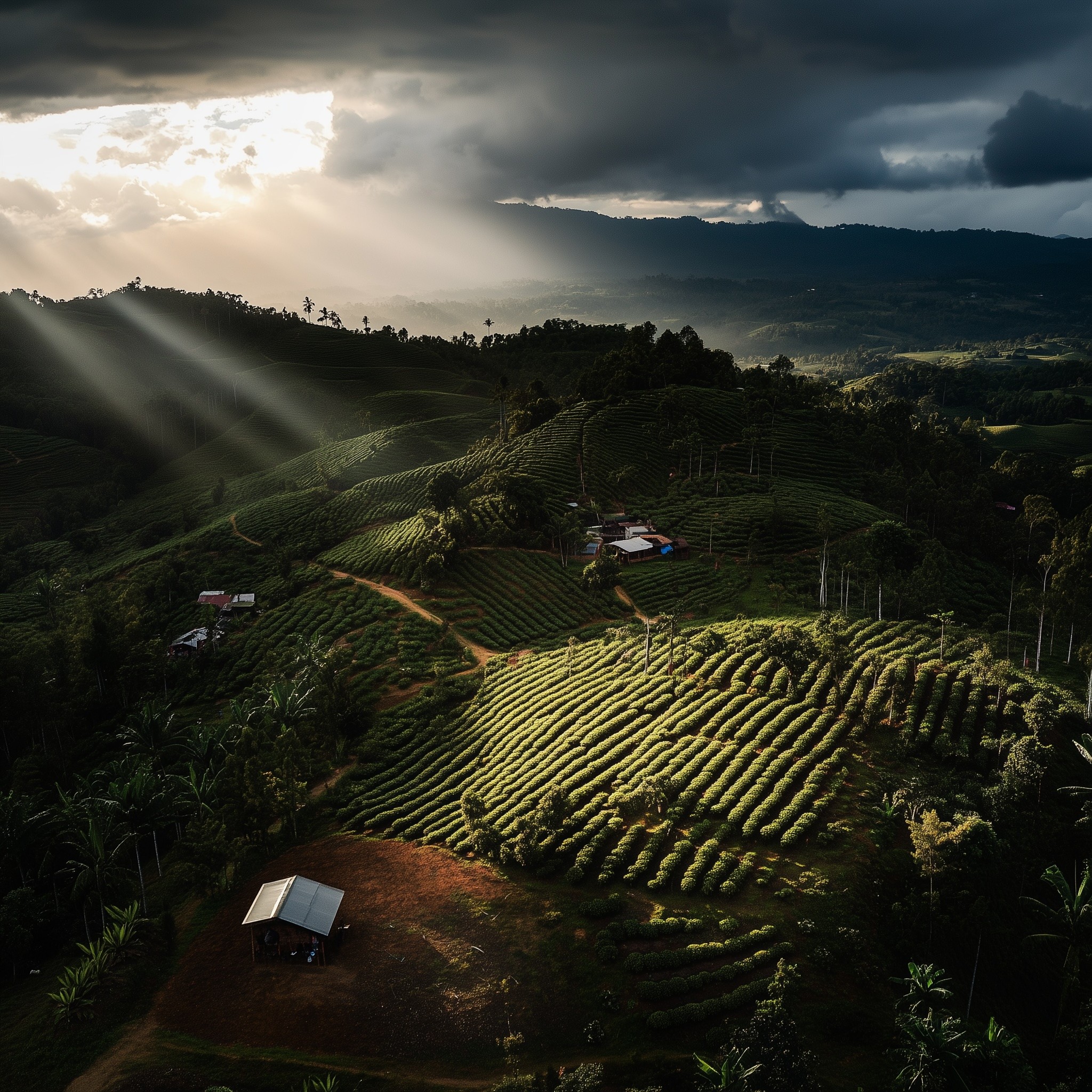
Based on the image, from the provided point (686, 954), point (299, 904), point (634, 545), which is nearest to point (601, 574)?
point (634, 545)

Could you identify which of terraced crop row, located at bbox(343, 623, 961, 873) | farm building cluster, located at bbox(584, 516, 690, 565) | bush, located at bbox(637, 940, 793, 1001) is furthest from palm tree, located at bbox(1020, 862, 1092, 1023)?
farm building cluster, located at bbox(584, 516, 690, 565)

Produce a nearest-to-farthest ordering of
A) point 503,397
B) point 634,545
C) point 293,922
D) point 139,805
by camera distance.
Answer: point 293,922 → point 139,805 → point 634,545 → point 503,397

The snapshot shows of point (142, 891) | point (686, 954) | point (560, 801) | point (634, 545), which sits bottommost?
point (142, 891)

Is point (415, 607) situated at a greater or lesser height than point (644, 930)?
greater

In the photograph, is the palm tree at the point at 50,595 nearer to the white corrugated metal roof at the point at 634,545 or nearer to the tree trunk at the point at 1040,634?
the white corrugated metal roof at the point at 634,545

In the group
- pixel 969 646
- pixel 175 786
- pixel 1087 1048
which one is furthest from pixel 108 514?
pixel 1087 1048

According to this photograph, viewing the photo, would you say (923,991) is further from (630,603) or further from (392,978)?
(630,603)
